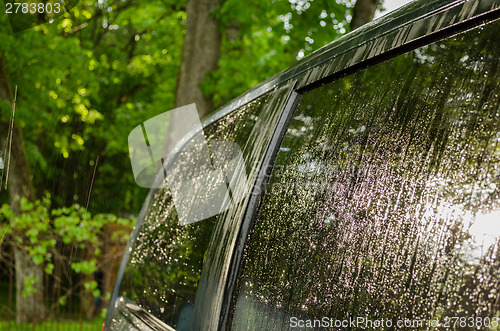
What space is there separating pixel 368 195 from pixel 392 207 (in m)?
0.10

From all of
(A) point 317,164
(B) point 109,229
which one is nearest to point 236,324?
(A) point 317,164

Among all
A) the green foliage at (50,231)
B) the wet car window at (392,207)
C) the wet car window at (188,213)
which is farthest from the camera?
the green foliage at (50,231)

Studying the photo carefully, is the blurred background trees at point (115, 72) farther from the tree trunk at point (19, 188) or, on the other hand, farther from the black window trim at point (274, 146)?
the black window trim at point (274, 146)

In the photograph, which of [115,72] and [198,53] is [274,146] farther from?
[115,72]

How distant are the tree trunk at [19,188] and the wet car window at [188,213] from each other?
26.4ft

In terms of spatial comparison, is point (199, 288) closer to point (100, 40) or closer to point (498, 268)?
point (498, 268)

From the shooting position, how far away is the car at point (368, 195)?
1.04m

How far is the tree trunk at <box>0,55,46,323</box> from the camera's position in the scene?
1050cm

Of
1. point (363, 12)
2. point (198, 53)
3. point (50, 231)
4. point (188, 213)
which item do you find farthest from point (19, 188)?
point (188, 213)

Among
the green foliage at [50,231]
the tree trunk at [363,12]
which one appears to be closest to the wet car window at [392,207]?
the tree trunk at [363,12]

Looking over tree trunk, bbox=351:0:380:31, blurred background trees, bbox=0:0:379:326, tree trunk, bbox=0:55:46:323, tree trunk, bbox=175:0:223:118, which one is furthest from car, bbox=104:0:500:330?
tree trunk, bbox=0:55:46:323

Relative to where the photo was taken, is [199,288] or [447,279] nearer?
[447,279]

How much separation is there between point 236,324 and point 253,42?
444 inches

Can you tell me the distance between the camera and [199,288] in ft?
6.36
